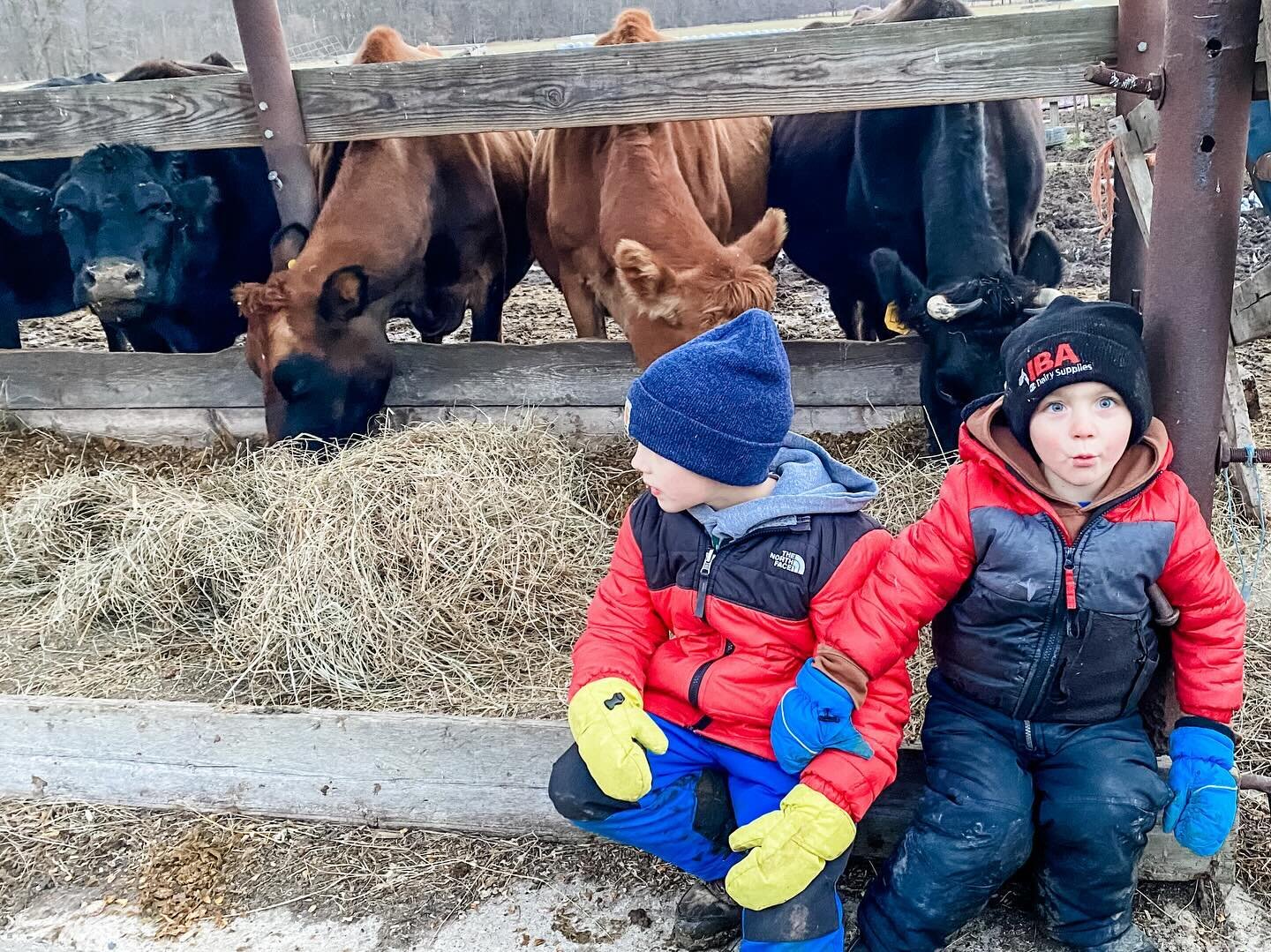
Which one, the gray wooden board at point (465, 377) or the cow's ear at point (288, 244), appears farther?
the cow's ear at point (288, 244)

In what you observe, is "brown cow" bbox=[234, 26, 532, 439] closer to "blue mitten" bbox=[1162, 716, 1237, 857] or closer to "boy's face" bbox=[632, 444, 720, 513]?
"boy's face" bbox=[632, 444, 720, 513]

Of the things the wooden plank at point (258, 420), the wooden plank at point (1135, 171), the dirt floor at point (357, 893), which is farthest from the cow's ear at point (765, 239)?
the dirt floor at point (357, 893)

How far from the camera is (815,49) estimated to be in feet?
11.2

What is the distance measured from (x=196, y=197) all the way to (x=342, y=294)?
1203 millimetres

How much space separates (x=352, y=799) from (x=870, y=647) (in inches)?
54.7

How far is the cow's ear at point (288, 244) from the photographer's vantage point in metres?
4.21

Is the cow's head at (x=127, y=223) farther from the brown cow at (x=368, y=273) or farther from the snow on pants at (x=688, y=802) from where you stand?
the snow on pants at (x=688, y=802)

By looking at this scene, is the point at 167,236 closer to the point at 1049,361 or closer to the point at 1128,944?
the point at 1049,361

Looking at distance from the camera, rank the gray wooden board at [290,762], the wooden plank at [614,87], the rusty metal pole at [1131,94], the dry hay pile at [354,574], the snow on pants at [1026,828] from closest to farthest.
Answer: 1. the snow on pants at [1026,828]
2. the gray wooden board at [290,762]
3. the dry hay pile at [354,574]
4. the rusty metal pole at [1131,94]
5. the wooden plank at [614,87]

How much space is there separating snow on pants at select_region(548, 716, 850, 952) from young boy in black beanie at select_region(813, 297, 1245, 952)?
282 mm

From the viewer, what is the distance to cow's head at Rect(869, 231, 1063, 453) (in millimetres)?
3428

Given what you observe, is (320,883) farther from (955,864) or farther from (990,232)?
(990,232)

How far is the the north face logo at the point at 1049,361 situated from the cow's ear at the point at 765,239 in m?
2.14

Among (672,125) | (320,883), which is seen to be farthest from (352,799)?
(672,125)
